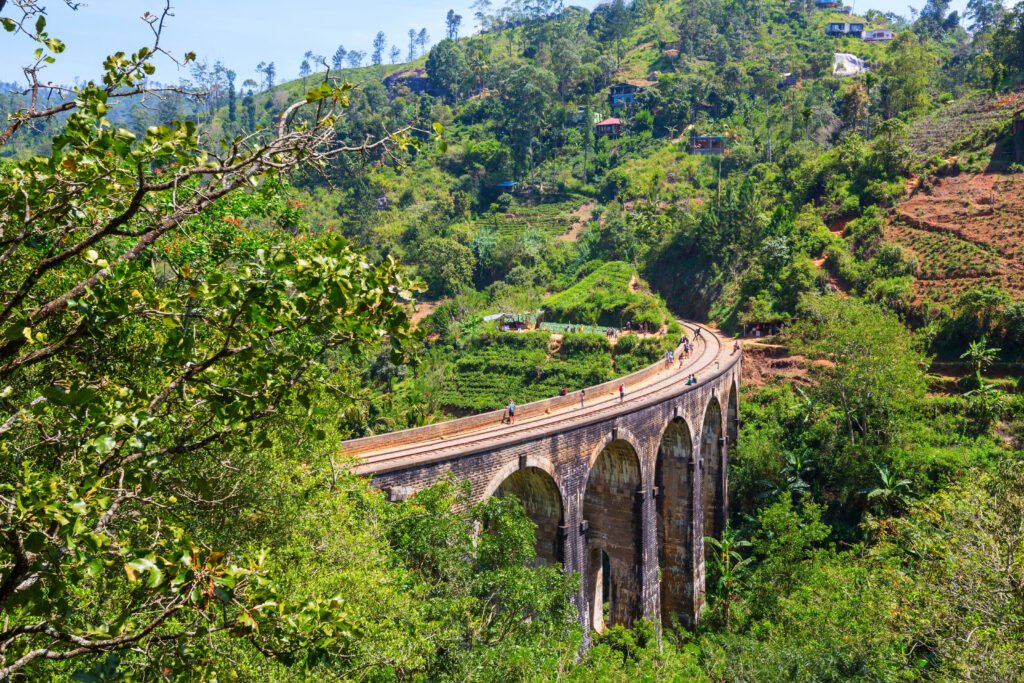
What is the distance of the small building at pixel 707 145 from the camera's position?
87.9 m

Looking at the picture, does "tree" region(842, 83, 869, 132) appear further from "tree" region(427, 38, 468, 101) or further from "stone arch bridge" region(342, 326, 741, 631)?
"tree" region(427, 38, 468, 101)

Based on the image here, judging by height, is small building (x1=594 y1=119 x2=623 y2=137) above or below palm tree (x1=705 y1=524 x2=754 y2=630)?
above

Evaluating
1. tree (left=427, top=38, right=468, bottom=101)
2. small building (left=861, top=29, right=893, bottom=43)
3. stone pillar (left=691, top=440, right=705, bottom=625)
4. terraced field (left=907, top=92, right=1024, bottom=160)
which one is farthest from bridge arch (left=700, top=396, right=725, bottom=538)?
small building (left=861, top=29, right=893, bottom=43)

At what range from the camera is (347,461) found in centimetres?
1462

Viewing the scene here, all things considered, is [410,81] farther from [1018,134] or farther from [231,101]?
[1018,134]

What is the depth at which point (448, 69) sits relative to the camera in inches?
4875

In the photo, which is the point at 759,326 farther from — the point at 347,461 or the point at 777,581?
the point at 347,461

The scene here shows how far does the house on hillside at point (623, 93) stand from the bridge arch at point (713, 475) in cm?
7460

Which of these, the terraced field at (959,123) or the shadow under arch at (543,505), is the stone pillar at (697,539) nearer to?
the shadow under arch at (543,505)

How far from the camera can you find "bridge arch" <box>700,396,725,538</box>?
38.3m

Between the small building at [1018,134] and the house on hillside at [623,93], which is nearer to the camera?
the small building at [1018,134]

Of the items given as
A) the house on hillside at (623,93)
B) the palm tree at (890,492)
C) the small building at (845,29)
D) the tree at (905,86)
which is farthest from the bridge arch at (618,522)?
the small building at (845,29)

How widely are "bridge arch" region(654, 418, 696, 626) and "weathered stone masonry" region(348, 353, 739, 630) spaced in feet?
0.15

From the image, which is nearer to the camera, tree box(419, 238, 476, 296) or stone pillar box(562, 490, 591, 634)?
stone pillar box(562, 490, 591, 634)
